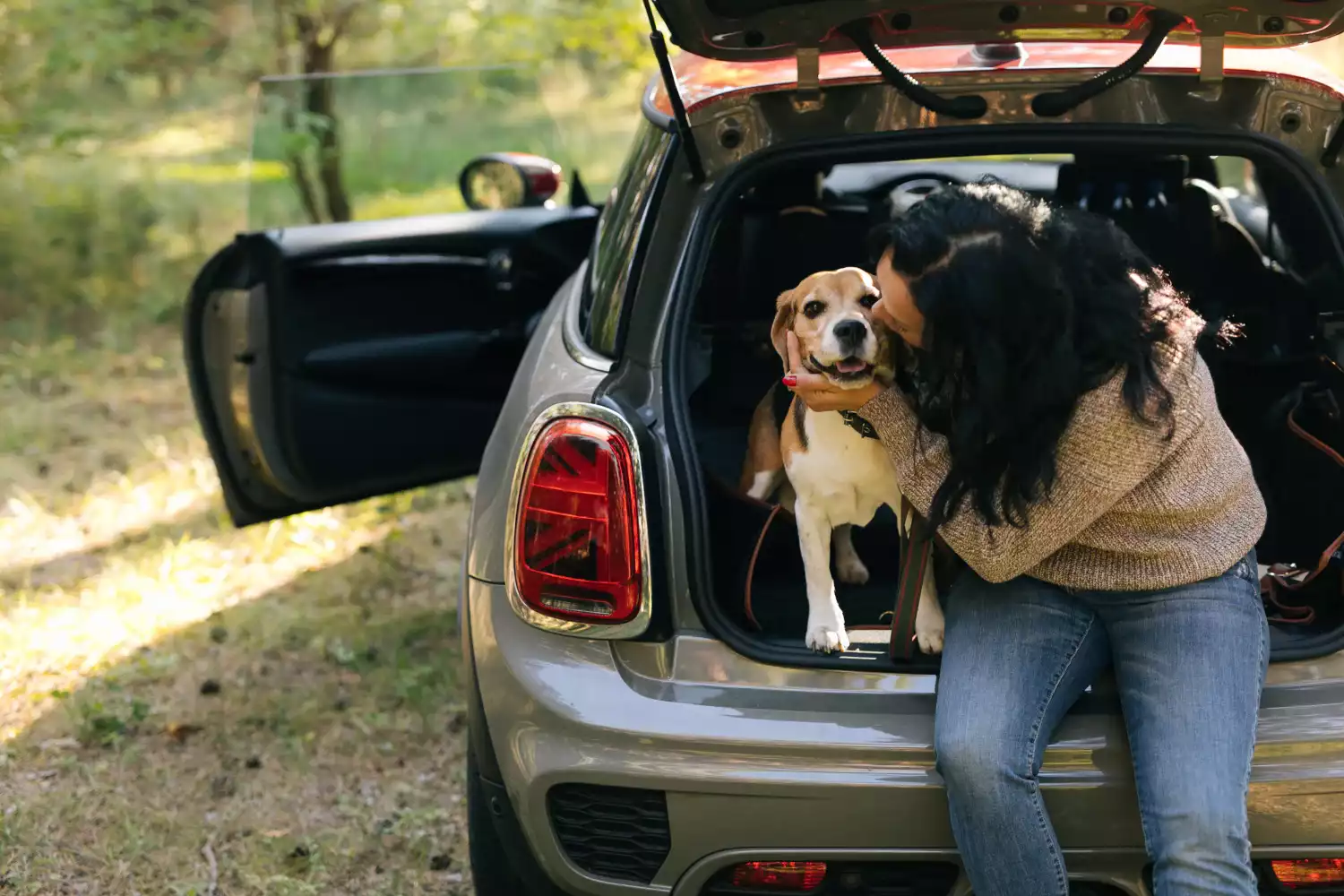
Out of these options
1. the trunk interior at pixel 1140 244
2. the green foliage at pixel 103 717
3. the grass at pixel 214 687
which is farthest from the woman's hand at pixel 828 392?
the green foliage at pixel 103 717

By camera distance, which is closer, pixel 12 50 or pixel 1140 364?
pixel 1140 364

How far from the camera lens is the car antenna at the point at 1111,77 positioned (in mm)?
2449

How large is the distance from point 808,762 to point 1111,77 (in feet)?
4.45

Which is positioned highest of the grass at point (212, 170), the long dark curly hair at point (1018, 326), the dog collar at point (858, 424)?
the long dark curly hair at point (1018, 326)

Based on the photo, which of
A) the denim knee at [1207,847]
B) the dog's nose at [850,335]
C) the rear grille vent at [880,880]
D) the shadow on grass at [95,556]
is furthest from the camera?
the shadow on grass at [95,556]

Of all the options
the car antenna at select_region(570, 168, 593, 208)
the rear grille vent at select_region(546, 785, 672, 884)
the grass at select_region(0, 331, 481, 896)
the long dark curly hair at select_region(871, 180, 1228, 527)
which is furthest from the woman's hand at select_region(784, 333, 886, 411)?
the car antenna at select_region(570, 168, 593, 208)

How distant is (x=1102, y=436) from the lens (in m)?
2.25

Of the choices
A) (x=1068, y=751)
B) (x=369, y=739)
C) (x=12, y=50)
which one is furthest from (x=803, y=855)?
(x=12, y=50)

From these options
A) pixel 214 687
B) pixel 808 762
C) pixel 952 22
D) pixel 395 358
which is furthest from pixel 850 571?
pixel 214 687

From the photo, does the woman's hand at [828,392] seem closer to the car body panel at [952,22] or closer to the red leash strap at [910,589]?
the red leash strap at [910,589]

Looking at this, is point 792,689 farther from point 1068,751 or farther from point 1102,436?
point 1102,436

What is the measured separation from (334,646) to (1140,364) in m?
3.10

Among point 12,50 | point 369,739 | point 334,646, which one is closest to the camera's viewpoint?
point 369,739

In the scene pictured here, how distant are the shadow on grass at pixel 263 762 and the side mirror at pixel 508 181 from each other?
1.44 m
